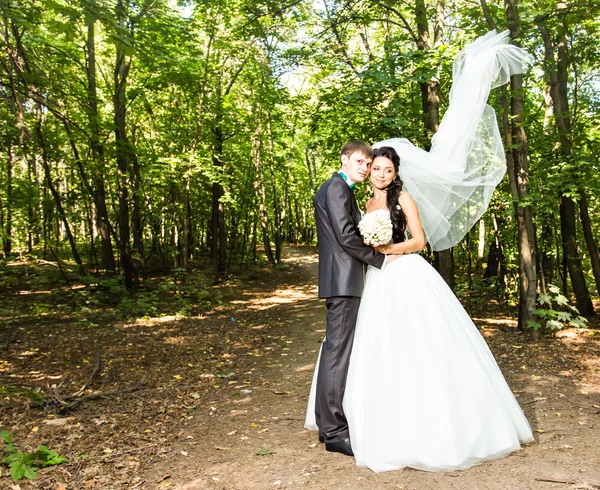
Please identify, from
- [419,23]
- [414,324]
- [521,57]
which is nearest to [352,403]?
[414,324]

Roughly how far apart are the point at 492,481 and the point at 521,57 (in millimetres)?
3777

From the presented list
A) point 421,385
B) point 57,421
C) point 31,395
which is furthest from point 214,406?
point 421,385

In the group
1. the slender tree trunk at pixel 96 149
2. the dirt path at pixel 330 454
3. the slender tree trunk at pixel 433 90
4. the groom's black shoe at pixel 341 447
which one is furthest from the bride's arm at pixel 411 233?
the slender tree trunk at pixel 96 149

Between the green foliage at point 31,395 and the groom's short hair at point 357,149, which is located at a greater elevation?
the groom's short hair at point 357,149

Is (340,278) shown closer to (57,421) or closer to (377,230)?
Result: (377,230)

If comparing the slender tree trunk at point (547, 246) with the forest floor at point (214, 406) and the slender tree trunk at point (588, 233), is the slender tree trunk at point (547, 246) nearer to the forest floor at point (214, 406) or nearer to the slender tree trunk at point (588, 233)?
the slender tree trunk at point (588, 233)

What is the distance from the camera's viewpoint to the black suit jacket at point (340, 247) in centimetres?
379

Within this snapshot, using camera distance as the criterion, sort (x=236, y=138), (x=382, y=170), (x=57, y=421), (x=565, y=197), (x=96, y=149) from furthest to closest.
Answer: (x=236, y=138) → (x=96, y=149) → (x=565, y=197) → (x=57, y=421) → (x=382, y=170)

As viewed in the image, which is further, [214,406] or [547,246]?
[547,246]

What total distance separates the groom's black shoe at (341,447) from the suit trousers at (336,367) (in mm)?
30

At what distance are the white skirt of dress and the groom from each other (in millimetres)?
103

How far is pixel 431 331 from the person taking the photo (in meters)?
3.60

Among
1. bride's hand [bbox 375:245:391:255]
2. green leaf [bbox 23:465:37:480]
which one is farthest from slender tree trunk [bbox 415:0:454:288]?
green leaf [bbox 23:465:37:480]

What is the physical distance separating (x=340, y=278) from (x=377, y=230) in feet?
1.67
